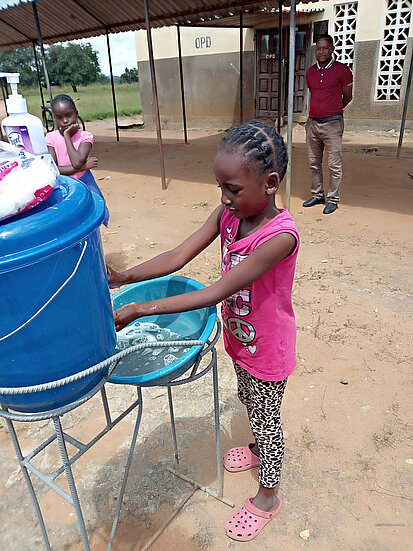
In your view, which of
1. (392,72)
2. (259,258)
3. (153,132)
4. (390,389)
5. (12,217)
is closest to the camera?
(12,217)

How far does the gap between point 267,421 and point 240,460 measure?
55cm

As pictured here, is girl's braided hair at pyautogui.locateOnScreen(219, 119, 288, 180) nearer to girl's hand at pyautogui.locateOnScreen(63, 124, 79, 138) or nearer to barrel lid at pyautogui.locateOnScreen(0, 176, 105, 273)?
barrel lid at pyautogui.locateOnScreen(0, 176, 105, 273)

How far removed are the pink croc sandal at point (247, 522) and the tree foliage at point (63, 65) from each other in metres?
34.8

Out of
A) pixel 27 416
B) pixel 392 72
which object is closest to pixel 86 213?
pixel 27 416

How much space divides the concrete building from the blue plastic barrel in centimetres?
915

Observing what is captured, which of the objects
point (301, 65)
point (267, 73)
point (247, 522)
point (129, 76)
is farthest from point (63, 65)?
point (247, 522)

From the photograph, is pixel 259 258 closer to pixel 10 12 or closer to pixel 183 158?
pixel 183 158

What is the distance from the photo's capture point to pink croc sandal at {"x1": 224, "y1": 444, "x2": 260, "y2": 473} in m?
2.01

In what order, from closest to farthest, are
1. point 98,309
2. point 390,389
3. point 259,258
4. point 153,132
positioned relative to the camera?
point 98,309 < point 259,258 < point 390,389 < point 153,132

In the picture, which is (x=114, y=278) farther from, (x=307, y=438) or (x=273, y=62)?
(x=273, y=62)

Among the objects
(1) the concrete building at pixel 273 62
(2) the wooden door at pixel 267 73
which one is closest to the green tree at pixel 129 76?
(1) the concrete building at pixel 273 62

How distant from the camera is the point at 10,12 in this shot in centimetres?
866

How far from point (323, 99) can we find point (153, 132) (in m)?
9.79

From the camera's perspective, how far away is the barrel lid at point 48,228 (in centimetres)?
83
